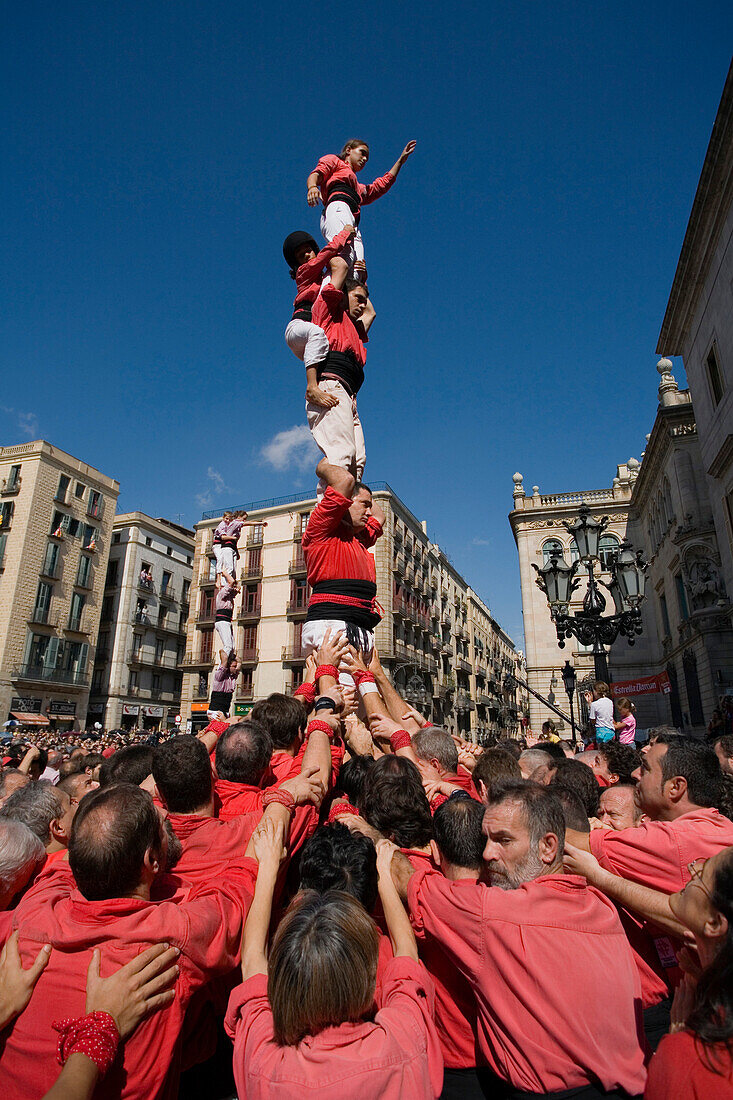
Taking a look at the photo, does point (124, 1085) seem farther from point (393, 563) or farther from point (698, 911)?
point (393, 563)

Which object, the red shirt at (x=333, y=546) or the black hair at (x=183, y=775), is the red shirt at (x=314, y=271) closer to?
the red shirt at (x=333, y=546)

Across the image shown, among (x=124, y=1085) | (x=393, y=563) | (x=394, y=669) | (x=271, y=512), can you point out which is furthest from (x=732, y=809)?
(x=271, y=512)

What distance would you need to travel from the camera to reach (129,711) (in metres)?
39.9

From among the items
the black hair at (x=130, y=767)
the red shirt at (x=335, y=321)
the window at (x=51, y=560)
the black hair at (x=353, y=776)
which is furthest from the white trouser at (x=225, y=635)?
the window at (x=51, y=560)

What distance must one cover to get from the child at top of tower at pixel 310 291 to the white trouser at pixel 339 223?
0.09 m

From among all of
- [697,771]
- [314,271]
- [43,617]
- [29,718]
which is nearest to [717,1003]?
[697,771]

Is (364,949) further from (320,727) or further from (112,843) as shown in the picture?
(320,727)

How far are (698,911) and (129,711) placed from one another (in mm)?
42824

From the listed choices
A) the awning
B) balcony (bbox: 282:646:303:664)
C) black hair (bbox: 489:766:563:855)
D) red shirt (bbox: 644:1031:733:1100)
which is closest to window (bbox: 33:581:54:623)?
the awning

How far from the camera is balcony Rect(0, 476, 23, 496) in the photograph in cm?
3575

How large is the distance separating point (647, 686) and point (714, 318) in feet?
47.8

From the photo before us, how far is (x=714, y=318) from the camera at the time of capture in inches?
793

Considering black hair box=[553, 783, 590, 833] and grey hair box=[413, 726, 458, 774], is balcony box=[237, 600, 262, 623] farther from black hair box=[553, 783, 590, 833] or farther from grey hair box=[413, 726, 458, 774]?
black hair box=[553, 783, 590, 833]

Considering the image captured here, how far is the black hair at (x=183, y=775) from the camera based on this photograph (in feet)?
9.05
